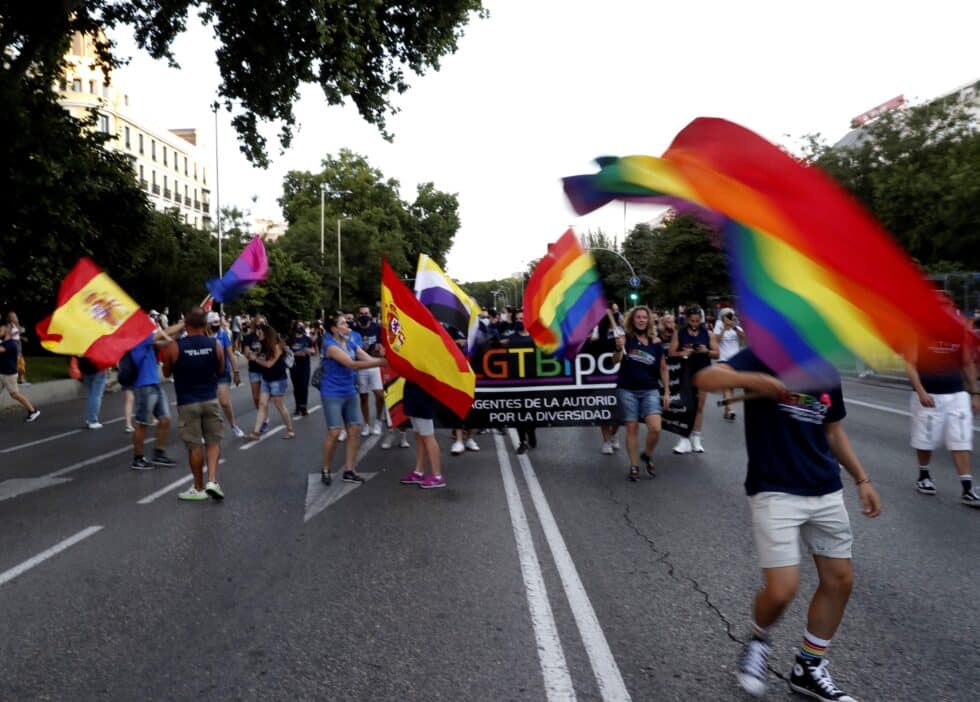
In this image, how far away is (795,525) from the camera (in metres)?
3.55

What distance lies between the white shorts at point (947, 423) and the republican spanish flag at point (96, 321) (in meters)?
7.38

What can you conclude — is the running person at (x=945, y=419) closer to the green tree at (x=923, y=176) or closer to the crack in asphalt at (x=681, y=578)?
A: the crack in asphalt at (x=681, y=578)

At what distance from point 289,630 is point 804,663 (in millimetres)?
2526

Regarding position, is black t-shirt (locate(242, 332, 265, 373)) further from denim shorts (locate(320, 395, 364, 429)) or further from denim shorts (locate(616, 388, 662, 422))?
denim shorts (locate(616, 388, 662, 422))

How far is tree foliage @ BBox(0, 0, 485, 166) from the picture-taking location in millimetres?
14992

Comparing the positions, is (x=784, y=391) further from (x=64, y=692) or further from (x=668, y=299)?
→ (x=668, y=299)

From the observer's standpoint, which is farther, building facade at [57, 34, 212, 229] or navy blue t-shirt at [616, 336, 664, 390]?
building facade at [57, 34, 212, 229]

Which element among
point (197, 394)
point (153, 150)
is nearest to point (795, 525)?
point (197, 394)

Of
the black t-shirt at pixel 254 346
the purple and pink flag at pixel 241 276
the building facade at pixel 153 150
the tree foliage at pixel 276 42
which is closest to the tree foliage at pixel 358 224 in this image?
the building facade at pixel 153 150

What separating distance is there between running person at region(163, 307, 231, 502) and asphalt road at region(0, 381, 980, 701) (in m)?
0.34

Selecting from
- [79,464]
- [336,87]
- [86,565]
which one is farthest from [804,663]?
[336,87]

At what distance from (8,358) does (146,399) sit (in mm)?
6445

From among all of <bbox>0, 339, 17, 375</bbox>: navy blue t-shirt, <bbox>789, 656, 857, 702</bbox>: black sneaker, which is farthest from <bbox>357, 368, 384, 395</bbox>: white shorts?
<bbox>789, 656, 857, 702</bbox>: black sneaker

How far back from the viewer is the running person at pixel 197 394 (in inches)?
307
